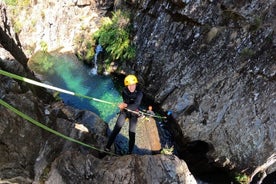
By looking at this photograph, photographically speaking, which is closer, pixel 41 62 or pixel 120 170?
pixel 120 170

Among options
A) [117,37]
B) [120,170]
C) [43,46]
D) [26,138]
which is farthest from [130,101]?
[43,46]

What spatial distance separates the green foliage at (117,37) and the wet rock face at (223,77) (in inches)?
90.6

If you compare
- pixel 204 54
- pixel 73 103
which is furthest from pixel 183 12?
pixel 73 103

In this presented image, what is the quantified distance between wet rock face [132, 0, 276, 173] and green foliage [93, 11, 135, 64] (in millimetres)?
2302

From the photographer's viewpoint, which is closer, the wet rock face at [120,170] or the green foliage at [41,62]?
the wet rock face at [120,170]

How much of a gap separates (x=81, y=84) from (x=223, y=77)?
7.27 m

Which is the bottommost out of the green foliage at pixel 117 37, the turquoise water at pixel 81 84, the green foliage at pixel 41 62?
the green foliage at pixel 41 62

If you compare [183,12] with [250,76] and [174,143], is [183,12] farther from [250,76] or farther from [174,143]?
[174,143]

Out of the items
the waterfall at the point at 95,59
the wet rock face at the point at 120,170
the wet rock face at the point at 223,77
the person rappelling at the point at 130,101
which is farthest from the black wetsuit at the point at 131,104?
the waterfall at the point at 95,59

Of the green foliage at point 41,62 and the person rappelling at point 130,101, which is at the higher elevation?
the person rappelling at point 130,101

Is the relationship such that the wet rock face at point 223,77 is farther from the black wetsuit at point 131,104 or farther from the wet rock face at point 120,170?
the wet rock face at point 120,170

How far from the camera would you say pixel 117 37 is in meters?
14.8

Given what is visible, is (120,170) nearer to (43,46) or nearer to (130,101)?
(130,101)

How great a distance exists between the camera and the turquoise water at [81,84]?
1355 centimetres
